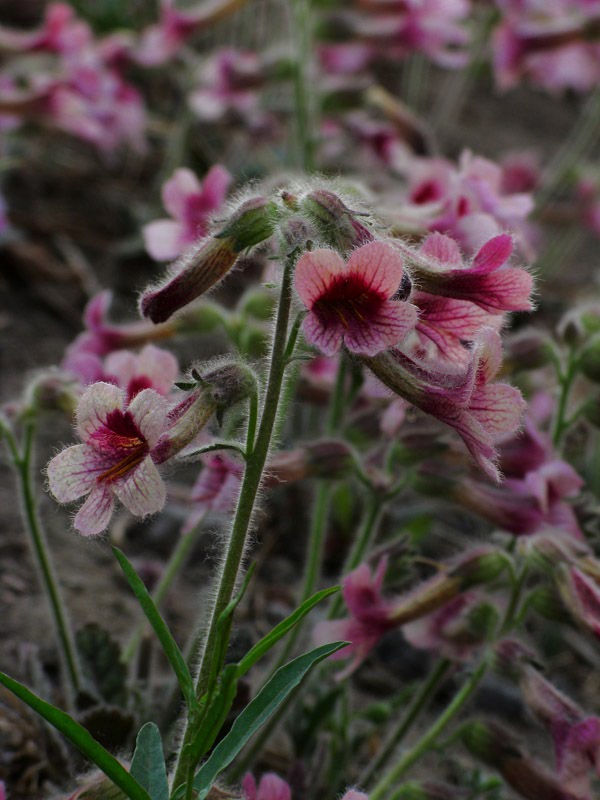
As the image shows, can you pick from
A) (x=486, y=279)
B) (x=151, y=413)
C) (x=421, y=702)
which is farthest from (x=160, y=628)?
(x=421, y=702)

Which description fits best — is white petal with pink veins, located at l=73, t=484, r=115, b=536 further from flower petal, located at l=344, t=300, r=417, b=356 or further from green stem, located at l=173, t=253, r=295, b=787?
flower petal, located at l=344, t=300, r=417, b=356

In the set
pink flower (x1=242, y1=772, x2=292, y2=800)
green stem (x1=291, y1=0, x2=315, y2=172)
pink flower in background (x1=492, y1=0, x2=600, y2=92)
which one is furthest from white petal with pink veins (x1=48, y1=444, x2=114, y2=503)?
pink flower in background (x1=492, y1=0, x2=600, y2=92)

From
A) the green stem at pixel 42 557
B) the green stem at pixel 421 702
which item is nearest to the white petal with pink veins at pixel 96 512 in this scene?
the green stem at pixel 42 557

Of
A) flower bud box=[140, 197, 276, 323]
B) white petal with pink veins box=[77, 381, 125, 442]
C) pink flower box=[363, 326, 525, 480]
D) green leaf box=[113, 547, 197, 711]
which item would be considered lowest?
green leaf box=[113, 547, 197, 711]

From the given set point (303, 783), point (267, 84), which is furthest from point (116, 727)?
point (267, 84)

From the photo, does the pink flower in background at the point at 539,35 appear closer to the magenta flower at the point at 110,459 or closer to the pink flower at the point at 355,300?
the pink flower at the point at 355,300

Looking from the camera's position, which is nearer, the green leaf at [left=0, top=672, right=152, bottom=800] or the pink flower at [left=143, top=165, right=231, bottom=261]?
the green leaf at [left=0, top=672, right=152, bottom=800]

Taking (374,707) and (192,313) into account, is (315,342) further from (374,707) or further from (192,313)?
(374,707)
